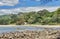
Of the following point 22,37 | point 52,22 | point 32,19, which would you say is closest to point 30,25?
point 32,19

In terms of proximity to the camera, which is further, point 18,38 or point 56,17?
point 56,17

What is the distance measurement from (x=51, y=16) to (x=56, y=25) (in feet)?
3.20

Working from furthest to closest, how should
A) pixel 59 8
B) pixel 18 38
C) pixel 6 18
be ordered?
1. pixel 59 8
2. pixel 6 18
3. pixel 18 38

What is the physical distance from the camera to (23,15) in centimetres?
1981

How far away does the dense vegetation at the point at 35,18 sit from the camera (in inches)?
754

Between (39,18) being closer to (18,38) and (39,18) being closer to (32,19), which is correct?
(32,19)

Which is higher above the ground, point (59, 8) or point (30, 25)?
point (59, 8)

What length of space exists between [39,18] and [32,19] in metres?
0.68

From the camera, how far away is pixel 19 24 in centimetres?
2092

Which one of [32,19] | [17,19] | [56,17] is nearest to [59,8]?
[56,17]

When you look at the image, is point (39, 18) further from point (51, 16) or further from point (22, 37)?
point (22, 37)

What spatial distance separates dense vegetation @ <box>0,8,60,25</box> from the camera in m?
19.1

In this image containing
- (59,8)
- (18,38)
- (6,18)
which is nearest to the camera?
(18,38)

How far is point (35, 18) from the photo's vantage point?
20.4 m
